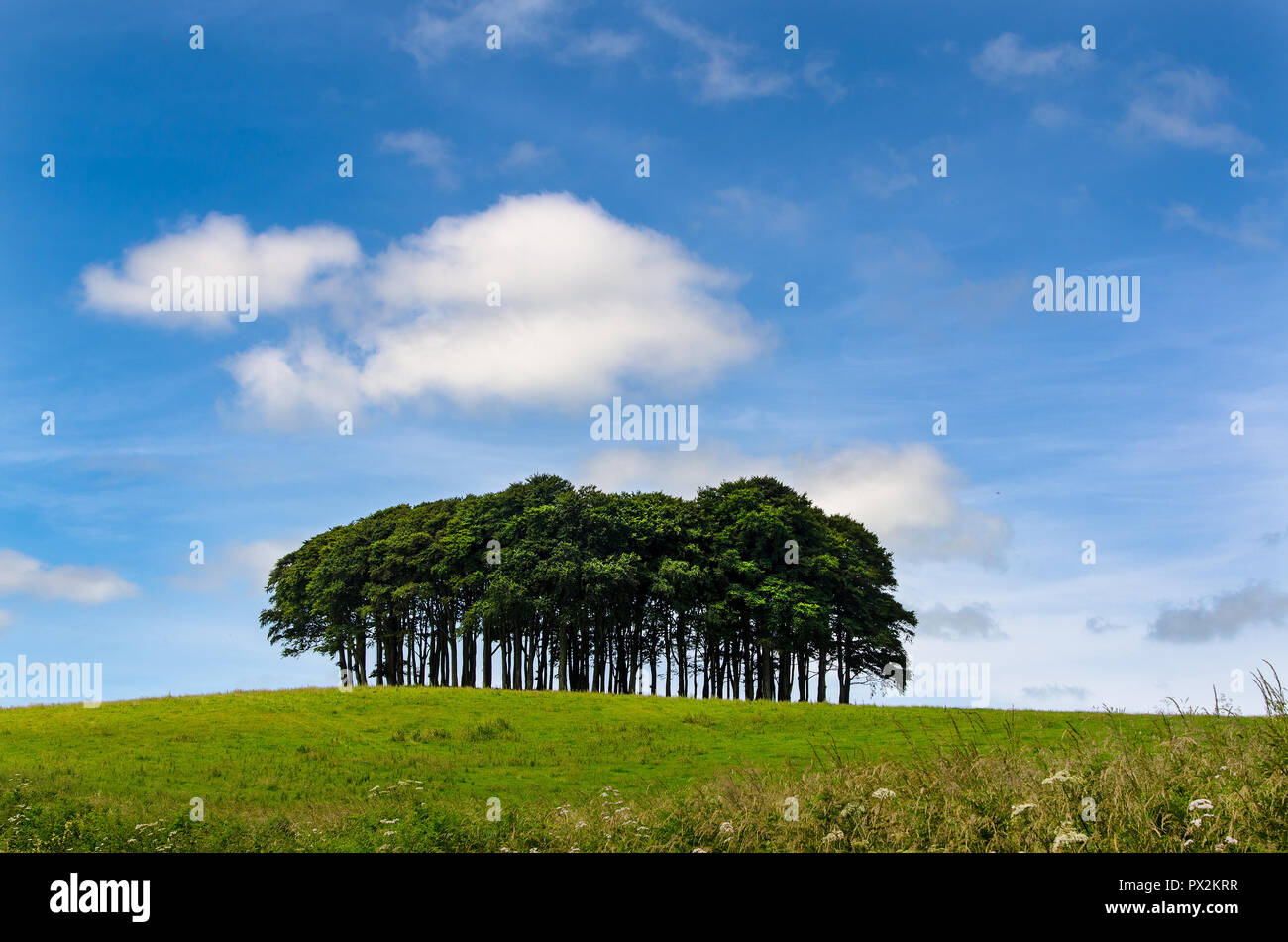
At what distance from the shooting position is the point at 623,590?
55781 millimetres

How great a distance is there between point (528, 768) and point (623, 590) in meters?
27.3

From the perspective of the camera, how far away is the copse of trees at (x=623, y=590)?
183ft

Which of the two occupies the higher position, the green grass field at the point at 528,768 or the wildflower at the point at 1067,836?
the wildflower at the point at 1067,836

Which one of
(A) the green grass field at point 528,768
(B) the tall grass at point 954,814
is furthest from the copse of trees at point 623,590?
(B) the tall grass at point 954,814

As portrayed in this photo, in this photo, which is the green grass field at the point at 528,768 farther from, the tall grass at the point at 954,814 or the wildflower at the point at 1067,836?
the wildflower at the point at 1067,836

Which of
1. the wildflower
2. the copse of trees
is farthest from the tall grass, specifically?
the copse of trees

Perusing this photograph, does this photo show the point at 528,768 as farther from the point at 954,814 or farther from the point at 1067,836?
the point at 1067,836

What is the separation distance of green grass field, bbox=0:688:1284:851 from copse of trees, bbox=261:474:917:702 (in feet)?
35.7

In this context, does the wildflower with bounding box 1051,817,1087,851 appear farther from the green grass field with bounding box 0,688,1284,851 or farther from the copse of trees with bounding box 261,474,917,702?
the copse of trees with bounding box 261,474,917,702

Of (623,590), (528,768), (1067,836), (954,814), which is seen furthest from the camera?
(623,590)

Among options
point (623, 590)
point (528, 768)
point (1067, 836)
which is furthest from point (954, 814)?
point (623, 590)

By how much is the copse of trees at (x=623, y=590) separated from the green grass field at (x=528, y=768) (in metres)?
10.9
